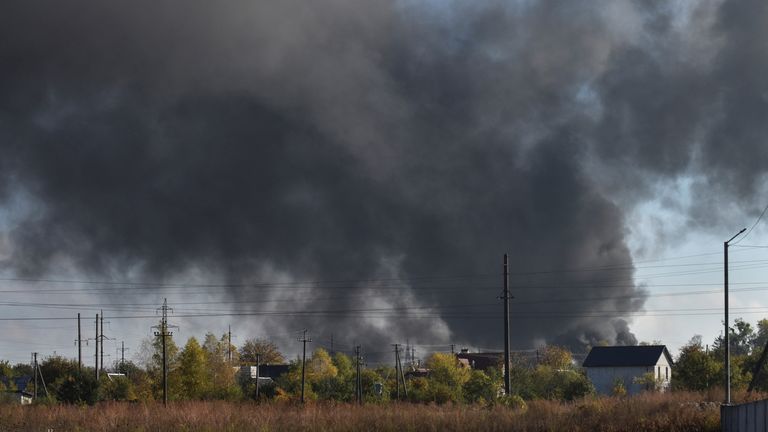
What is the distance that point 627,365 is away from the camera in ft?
405

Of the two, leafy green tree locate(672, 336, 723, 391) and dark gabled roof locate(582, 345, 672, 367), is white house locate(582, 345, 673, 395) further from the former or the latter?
leafy green tree locate(672, 336, 723, 391)

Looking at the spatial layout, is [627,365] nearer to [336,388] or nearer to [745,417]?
[336,388]

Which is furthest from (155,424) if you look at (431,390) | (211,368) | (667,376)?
(211,368)

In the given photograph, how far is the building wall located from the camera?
398ft

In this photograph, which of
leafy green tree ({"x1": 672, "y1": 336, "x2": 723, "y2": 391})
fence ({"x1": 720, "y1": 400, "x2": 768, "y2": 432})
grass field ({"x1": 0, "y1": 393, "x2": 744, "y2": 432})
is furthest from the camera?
leafy green tree ({"x1": 672, "y1": 336, "x2": 723, "y2": 391})

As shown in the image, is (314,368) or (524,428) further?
(314,368)

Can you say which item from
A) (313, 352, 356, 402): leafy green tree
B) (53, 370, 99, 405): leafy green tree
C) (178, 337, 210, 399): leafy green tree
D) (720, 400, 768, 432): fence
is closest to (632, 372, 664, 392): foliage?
(313, 352, 356, 402): leafy green tree

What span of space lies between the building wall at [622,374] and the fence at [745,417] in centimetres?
8406

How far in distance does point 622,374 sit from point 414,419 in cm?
8747

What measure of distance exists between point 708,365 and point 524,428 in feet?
153

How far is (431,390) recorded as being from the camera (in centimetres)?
8612

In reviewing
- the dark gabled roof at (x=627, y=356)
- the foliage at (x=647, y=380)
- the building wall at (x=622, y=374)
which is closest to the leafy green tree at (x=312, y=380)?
the foliage at (x=647, y=380)

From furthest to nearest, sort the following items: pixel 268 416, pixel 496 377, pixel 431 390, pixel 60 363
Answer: pixel 60 363 < pixel 496 377 < pixel 431 390 < pixel 268 416

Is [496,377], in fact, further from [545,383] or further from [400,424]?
[400,424]
